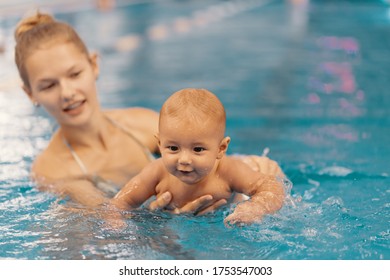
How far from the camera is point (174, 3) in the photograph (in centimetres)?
1370

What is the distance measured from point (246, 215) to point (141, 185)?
1.66 feet

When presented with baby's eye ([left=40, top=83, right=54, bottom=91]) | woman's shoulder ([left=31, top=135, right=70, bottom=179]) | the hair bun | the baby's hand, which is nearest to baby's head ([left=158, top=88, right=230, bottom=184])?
the baby's hand

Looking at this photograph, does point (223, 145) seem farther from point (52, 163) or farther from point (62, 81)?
point (52, 163)

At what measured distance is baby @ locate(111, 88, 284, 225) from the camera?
89.7 inches

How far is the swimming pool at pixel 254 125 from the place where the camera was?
98.0 inches

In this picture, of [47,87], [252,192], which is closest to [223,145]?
[252,192]

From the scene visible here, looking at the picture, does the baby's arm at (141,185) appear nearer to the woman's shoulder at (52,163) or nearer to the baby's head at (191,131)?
the baby's head at (191,131)

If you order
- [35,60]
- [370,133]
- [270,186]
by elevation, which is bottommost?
[370,133]

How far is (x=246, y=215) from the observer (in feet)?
7.68

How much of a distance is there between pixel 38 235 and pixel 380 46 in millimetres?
5997

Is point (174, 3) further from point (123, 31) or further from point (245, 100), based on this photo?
point (245, 100)

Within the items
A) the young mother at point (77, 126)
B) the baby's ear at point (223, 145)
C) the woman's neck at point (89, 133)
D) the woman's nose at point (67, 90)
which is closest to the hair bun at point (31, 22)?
the young mother at point (77, 126)
